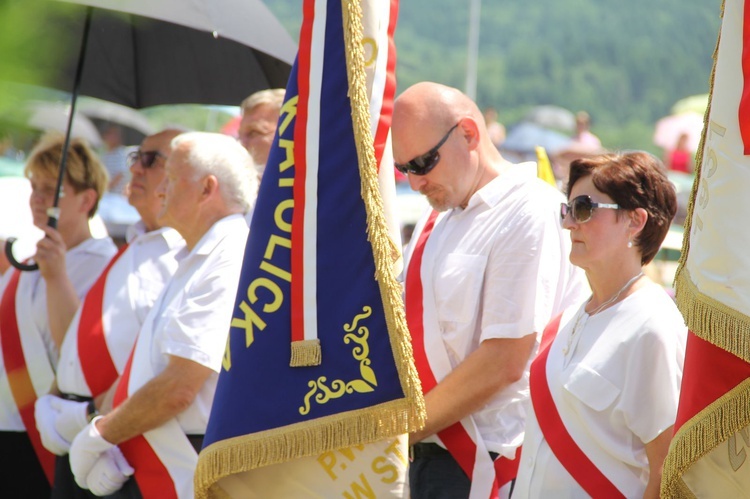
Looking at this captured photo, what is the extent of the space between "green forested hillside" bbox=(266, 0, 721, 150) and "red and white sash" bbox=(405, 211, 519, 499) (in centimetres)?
5354

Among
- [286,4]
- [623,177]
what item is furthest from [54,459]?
[286,4]

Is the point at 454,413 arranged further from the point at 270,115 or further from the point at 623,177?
the point at 270,115

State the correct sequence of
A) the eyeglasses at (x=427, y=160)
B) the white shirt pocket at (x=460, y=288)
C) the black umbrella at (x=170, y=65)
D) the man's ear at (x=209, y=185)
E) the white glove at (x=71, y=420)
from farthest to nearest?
Result: the black umbrella at (x=170, y=65), the white glove at (x=71, y=420), the man's ear at (x=209, y=185), the eyeglasses at (x=427, y=160), the white shirt pocket at (x=460, y=288)

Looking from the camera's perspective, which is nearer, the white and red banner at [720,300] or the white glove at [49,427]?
the white and red banner at [720,300]

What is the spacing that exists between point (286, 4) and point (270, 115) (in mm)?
70264

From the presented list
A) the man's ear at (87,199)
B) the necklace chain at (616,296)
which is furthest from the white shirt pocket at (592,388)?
the man's ear at (87,199)

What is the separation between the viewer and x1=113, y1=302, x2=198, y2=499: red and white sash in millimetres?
3748

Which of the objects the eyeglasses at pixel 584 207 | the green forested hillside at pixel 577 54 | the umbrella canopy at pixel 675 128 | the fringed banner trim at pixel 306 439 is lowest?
the green forested hillside at pixel 577 54

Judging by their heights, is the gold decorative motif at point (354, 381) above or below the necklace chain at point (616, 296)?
below

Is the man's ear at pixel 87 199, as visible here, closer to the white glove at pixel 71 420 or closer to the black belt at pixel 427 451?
the white glove at pixel 71 420

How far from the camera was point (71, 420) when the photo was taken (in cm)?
417

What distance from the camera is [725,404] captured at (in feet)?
7.37

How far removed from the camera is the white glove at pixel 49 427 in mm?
4188

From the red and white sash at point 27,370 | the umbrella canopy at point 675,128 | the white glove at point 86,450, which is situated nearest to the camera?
the white glove at point 86,450
